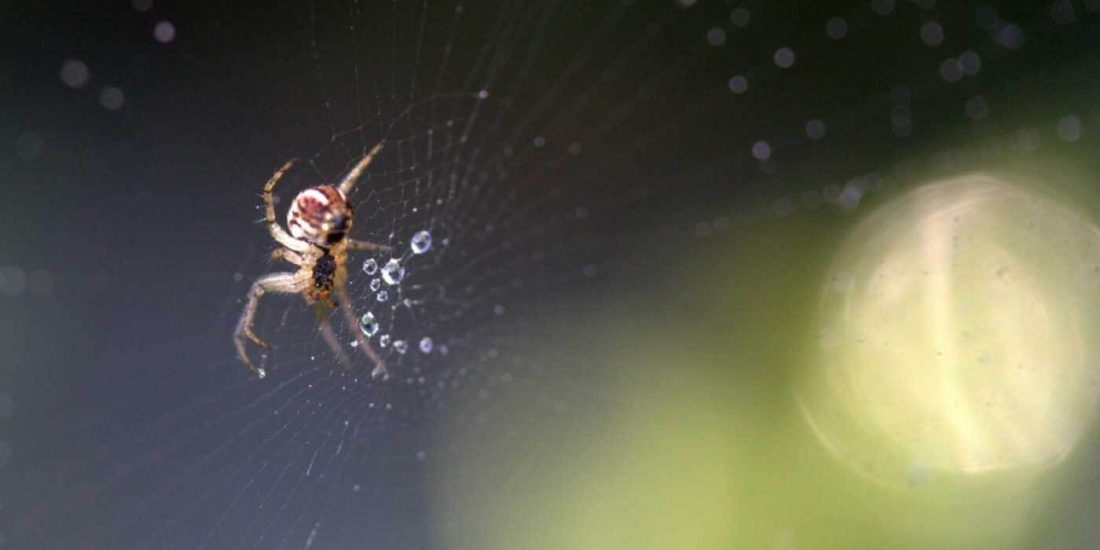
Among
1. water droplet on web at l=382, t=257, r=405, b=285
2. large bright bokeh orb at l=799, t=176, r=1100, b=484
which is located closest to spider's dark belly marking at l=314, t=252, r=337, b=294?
water droplet on web at l=382, t=257, r=405, b=285

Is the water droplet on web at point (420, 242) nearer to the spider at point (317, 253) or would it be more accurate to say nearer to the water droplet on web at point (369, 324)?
the spider at point (317, 253)

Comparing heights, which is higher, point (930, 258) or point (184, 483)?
point (184, 483)

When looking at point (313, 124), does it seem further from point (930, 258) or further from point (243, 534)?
point (930, 258)

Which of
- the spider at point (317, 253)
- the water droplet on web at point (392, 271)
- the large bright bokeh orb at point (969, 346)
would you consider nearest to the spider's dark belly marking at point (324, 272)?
the spider at point (317, 253)

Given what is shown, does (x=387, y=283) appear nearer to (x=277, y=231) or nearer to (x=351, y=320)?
(x=351, y=320)

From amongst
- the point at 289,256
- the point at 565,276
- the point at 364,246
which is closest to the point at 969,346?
the point at 565,276

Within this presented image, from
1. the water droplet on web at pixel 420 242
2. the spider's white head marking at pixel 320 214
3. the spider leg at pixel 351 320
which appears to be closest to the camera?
the spider's white head marking at pixel 320 214

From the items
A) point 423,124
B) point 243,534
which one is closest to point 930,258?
point 423,124
